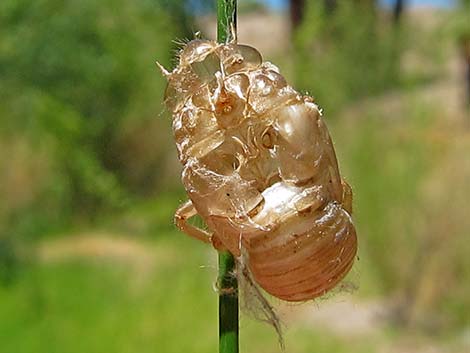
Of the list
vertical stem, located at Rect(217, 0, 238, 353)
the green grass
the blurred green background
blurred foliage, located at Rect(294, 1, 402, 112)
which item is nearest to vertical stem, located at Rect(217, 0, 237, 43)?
vertical stem, located at Rect(217, 0, 238, 353)

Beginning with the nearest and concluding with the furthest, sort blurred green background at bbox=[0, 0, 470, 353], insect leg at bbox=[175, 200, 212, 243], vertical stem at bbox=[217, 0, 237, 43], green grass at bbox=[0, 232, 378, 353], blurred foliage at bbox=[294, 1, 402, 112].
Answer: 1. vertical stem at bbox=[217, 0, 237, 43]
2. insect leg at bbox=[175, 200, 212, 243]
3. blurred green background at bbox=[0, 0, 470, 353]
4. green grass at bbox=[0, 232, 378, 353]
5. blurred foliage at bbox=[294, 1, 402, 112]

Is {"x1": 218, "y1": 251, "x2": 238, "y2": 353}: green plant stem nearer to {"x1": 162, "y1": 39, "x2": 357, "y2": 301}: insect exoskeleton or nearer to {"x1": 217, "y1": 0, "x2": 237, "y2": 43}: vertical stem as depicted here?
{"x1": 162, "y1": 39, "x2": 357, "y2": 301}: insect exoskeleton

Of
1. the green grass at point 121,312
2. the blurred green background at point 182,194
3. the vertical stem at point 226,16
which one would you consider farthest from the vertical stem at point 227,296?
the green grass at point 121,312

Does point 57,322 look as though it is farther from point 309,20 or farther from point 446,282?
point 309,20

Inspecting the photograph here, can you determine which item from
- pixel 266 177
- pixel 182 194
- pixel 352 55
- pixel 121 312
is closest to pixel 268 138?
pixel 266 177

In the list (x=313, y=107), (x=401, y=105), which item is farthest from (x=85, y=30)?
(x=313, y=107)

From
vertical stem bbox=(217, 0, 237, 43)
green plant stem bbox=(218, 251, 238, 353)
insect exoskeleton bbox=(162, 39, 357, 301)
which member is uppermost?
vertical stem bbox=(217, 0, 237, 43)
